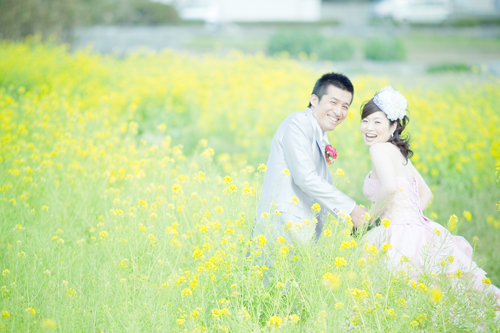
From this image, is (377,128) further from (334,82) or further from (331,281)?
(331,281)

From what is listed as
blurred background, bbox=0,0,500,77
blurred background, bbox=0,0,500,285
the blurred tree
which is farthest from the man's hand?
the blurred tree

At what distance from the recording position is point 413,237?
2578mm

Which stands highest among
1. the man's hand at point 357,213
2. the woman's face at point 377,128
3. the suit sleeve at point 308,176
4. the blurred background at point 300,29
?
the blurred background at point 300,29

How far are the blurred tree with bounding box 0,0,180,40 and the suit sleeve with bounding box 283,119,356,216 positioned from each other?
11.4 meters

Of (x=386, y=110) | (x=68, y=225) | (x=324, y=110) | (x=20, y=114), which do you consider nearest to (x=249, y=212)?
(x=324, y=110)

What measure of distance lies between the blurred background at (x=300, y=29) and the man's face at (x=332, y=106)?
729cm

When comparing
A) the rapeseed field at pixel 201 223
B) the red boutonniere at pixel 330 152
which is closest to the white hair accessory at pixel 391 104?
the red boutonniere at pixel 330 152

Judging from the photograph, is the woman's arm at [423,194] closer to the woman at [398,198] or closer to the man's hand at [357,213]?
the woman at [398,198]

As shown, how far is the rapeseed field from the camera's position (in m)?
2.11

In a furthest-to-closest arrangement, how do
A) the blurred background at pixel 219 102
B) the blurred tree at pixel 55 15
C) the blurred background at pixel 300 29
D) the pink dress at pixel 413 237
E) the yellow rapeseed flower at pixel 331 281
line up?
the blurred background at pixel 300 29, the blurred tree at pixel 55 15, the blurred background at pixel 219 102, the pink dress at pixel 413 237, the yellow rapeseed flower at pixel 331 281

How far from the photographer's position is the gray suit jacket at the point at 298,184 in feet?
8.15

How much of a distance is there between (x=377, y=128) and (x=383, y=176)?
1.13 feet

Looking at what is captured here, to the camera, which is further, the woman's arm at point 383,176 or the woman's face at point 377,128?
the woman's face at point 377,128

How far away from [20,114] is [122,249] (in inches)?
134
